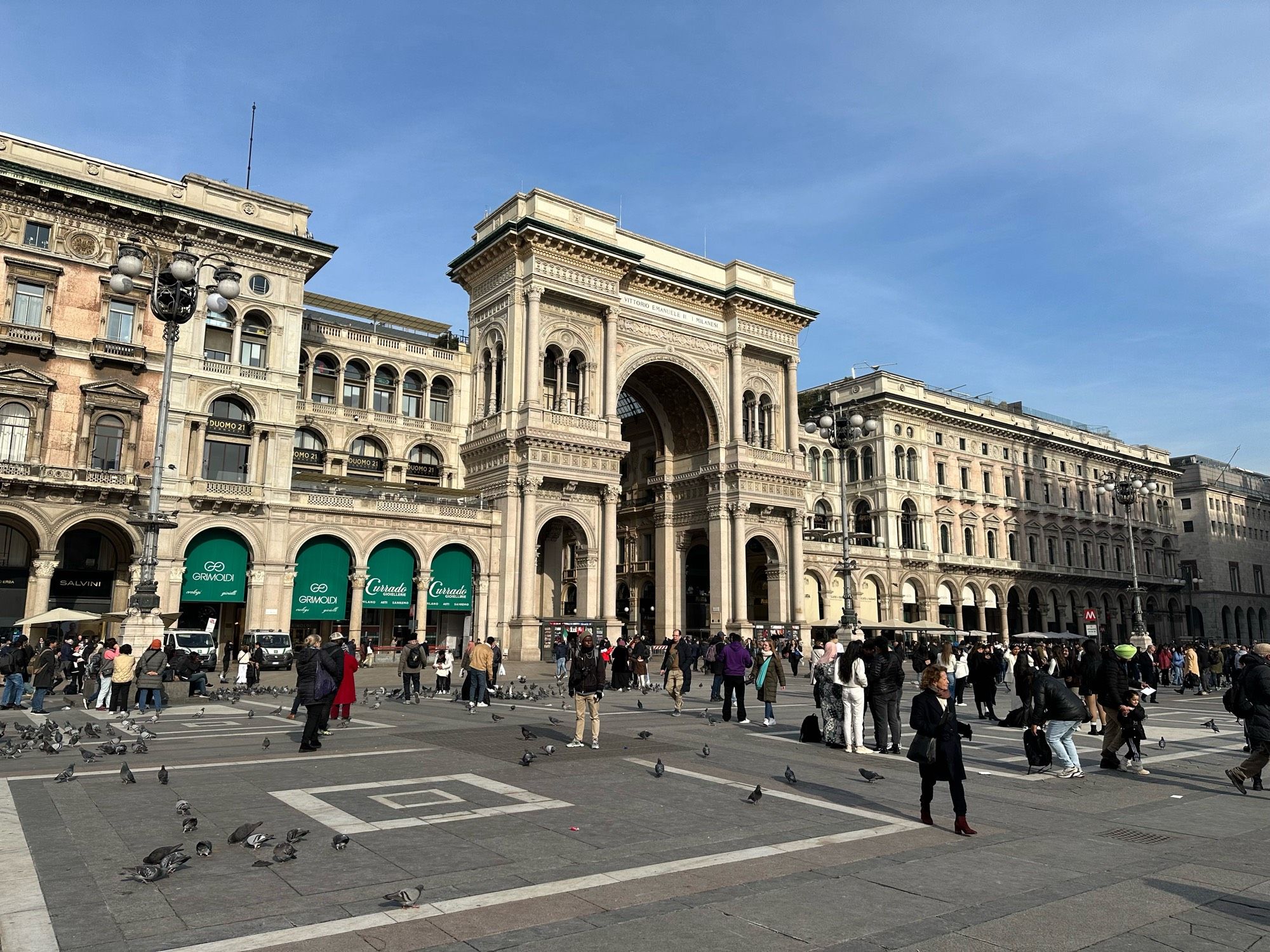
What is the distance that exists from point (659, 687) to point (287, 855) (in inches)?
897

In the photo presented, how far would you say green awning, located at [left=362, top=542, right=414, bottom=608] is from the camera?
40250mm

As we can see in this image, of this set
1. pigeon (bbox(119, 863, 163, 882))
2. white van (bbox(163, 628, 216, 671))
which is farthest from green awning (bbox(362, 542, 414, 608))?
pigeon (bbox(119, 863, 163, 882))

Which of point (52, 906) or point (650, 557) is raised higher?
point (650, 557)

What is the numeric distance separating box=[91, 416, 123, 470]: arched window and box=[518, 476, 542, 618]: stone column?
16886 mm

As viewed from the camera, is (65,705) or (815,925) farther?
(65,705)

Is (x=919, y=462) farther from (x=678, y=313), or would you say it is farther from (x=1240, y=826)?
(x=1240, y=826)

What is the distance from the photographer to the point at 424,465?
48.1 m

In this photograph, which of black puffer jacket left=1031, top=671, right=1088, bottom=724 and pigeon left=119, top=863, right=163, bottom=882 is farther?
black puffer jacket left=1031, top=671, right=1088, bottom=724

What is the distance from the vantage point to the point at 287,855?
6.89 m

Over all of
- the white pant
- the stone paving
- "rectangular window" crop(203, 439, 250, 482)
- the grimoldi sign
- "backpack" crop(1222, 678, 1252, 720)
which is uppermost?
the grimoldi sign

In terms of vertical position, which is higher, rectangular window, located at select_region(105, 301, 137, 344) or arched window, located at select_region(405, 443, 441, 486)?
rectangular window, located at select_region(105, 301, 137, 344)

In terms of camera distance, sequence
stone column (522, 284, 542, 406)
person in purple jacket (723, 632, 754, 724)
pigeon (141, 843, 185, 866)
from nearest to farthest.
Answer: pigeon (141, 843, 185, 866), person in purple jacket (723, 632, 754, 724), stone column (522, 284, 542, 406)

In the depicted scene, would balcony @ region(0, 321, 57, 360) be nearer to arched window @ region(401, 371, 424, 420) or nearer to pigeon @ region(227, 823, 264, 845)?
arched window @ region(401, 371, 424, 420)

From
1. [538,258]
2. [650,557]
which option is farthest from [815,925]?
[650,557]
